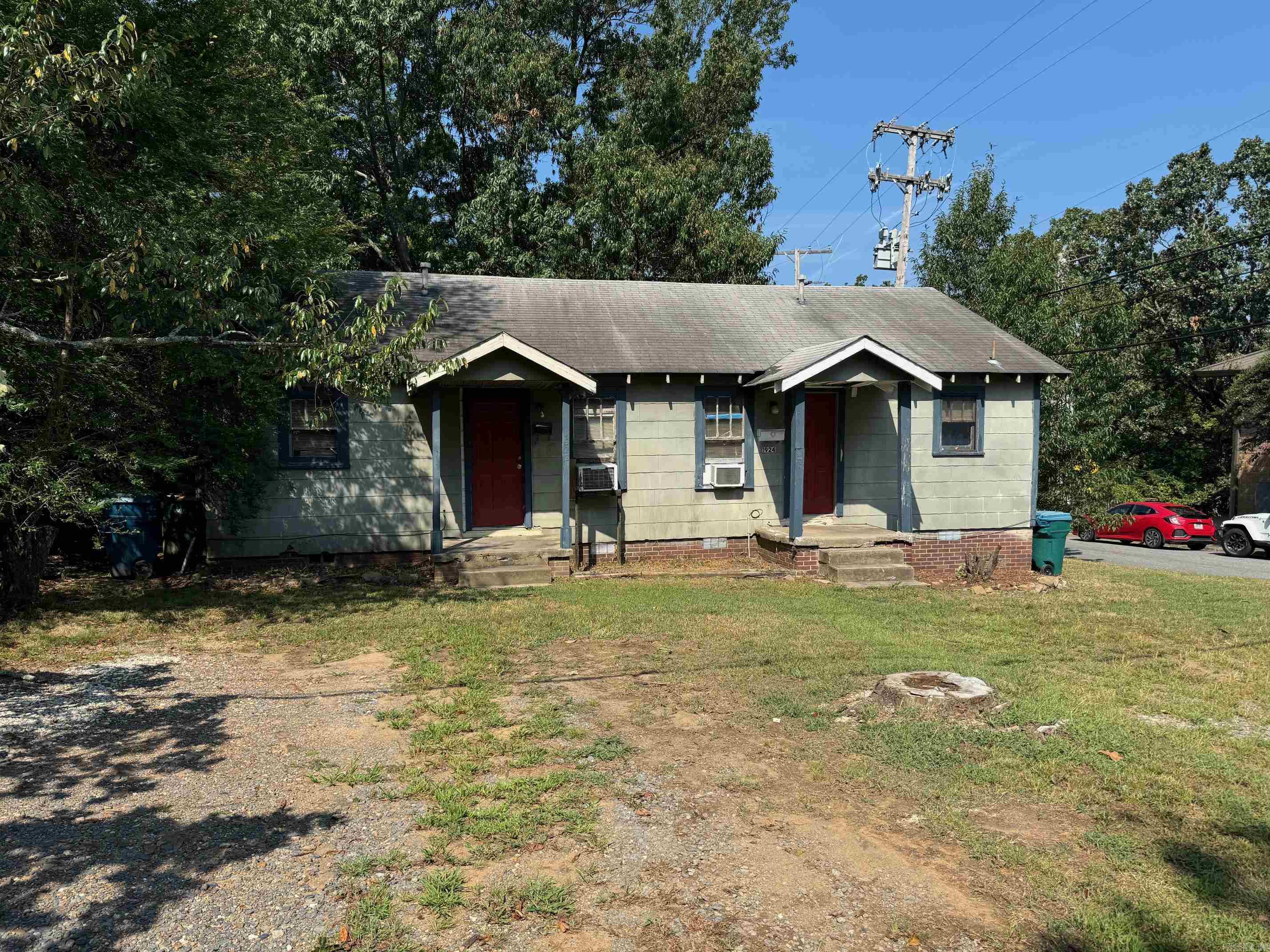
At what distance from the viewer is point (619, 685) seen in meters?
6.75

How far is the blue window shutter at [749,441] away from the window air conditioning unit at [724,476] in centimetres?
28

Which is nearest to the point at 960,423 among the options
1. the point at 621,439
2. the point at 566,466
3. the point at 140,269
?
the point at 621,439

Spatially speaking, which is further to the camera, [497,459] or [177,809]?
[497,459]

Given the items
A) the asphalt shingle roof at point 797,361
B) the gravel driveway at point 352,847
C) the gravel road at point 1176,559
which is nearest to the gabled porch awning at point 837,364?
the asphalt shingle roof at point 797,361

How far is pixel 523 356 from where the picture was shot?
11.3m

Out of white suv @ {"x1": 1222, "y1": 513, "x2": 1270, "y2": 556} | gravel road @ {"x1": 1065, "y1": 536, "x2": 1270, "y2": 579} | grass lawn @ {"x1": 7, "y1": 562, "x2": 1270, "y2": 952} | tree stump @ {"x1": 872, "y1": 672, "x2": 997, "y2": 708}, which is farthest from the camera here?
white suv @ {"x1": 1222, "y1": 513, "x2": 1270, "y2": 556}

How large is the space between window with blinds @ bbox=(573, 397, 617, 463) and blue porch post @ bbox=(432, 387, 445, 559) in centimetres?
235

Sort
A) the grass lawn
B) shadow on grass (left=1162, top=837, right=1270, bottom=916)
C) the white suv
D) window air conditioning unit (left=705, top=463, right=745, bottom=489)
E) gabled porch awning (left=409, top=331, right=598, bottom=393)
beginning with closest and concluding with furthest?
shadow on grass (left=1162, top=837, right=1270, bottom=916)
the grass lawn
gabled porch awning (left=409, top=331, right=598, bottom=393)
window air conditioning unit (left=705, top=463, right=745, bottom=489)
the white suv

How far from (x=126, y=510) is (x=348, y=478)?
2.98m

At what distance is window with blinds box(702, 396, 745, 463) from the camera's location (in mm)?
13250

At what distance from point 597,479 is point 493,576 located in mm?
2234

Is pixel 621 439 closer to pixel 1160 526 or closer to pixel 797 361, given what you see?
pixel 797 361

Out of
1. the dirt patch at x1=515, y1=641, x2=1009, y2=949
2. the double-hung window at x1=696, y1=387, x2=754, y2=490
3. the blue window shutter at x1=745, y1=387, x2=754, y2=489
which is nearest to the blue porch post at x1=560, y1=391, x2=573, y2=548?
the double-hung window at x1=696, y1=387, x2=754, y2=490

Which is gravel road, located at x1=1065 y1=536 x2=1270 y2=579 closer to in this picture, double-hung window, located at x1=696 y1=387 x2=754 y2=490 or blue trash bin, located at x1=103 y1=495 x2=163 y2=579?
double-hung window, located at x1=696 y1=387 x2=754 y2=490
